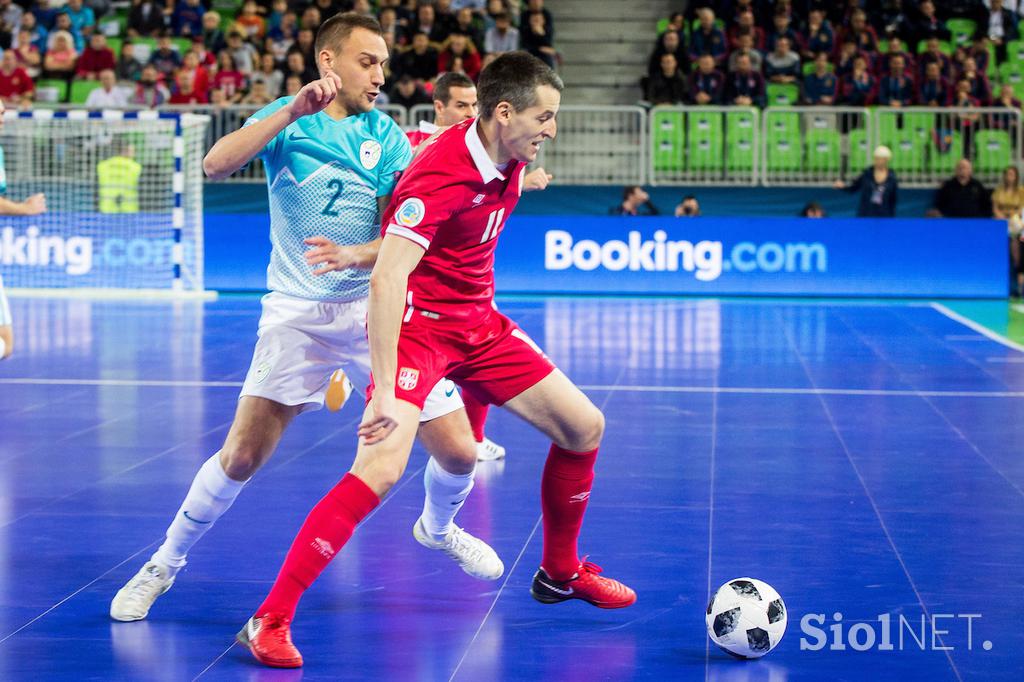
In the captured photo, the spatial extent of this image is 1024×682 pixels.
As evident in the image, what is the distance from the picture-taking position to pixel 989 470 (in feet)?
26.0

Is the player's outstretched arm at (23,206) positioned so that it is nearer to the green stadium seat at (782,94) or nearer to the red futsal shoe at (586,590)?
the red futsal shoe at (586,590)

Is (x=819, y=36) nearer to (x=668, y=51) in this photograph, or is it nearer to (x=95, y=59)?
(x=668, y=51)

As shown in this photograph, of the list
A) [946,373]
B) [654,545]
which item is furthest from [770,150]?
[654,545]

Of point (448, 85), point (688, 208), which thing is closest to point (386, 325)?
point (448, 85)

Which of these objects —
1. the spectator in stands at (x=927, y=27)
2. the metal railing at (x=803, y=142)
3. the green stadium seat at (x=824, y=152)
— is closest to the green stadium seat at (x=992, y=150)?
the metal railing at (x=803, y=142)

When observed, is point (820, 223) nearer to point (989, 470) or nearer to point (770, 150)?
point (770, 150)

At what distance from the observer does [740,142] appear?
20.1m

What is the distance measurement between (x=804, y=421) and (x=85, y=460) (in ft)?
15.2

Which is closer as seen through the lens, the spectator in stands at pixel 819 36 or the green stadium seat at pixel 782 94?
the green stadium seat at pixel 782 94

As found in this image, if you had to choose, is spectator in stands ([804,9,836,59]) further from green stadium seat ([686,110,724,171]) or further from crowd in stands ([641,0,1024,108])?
green stadium seat ([686,110,724,171])

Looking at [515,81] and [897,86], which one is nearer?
[515,81]

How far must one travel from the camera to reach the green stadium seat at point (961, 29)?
22688 millimetres

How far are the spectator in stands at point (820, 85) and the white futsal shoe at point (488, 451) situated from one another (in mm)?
13727

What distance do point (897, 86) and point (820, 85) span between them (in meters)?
1.10
